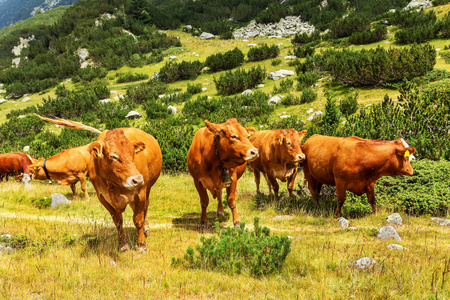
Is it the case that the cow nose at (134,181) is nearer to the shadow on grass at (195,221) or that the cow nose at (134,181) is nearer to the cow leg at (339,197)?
the shadow on grass at (195,221)

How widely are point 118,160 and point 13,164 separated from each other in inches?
437

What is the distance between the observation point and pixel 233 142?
5508mm

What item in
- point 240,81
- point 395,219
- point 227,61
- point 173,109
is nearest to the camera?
point 395,219

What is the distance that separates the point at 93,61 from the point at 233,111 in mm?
27184

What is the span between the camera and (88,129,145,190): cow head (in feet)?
13.5

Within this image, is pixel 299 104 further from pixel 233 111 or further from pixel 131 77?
pixel 131 77

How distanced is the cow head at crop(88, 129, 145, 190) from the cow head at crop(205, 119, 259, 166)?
1712 millimetres

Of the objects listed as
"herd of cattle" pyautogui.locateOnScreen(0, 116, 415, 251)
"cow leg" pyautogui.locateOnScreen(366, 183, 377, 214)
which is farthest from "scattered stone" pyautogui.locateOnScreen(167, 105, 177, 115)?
"cow leg" pyautogui.locateOnScreen(366, 183, 377, 214)

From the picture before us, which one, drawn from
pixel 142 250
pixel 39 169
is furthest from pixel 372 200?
pixel 39 169

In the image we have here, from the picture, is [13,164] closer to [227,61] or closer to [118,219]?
[118,219]

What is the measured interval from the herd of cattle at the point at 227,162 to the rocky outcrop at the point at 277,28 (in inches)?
1457

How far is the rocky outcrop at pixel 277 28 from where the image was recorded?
41938 millimetres

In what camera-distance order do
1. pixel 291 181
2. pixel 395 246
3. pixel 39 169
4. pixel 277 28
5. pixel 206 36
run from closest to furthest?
pixel 395 246, pixel 291 181, pixel 39 169, pixel 206 36, pixel 277 28

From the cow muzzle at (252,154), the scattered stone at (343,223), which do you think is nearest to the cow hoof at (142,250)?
the cow muzzle at (252,154)
